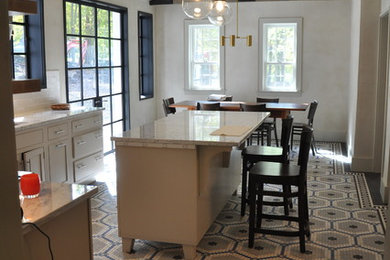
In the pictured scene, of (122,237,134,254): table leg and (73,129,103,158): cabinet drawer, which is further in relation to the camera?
(73,129,103,158): cabinet drawer

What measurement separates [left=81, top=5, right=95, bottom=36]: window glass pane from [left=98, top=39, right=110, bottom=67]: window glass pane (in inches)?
12.5

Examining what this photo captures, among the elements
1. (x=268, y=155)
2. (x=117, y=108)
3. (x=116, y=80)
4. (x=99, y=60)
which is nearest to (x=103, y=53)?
(x=99, y=60)

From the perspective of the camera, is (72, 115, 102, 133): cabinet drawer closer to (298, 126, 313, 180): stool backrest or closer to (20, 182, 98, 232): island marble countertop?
(298, 126, 313, 180): stool backrest

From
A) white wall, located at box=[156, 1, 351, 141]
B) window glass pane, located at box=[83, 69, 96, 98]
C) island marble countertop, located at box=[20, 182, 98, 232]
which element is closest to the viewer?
island marble countertop, located at box=[20, 182, 98, 232]

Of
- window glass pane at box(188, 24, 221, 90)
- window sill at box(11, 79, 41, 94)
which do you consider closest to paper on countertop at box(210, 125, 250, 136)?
window sill at box(11, 79, 41, 94)

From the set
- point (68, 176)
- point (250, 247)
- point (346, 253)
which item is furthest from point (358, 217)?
point (68, 176)

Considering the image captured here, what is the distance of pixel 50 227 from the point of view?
209 cm

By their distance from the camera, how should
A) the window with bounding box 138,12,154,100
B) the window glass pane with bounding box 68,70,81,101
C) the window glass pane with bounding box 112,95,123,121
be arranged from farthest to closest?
the window with bounding box 138,12,154,100 → the window glass pane with bounding box 112,95,123,121 → the window glass pane with bounding box 68,70,81,101

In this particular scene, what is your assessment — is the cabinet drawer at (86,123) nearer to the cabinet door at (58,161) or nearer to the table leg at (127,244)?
the cabinet door at (58,161)

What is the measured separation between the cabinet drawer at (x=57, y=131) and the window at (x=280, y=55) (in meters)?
5.01

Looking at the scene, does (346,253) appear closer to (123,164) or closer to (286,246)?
(286,246)

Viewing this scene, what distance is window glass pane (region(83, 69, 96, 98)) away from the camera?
7.08m

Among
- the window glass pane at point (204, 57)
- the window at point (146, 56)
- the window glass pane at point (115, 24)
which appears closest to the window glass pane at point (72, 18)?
the window glass pane at point (115, 24)

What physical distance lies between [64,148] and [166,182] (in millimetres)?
2043
